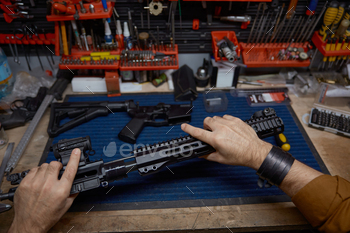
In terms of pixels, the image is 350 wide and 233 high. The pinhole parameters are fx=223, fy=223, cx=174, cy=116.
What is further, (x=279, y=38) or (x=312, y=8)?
(x=279, y=38)

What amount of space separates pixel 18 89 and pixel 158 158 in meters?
1.63

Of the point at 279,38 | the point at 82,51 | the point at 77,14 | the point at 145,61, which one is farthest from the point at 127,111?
the point at 279,38

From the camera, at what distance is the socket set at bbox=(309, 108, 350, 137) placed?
5.69ft

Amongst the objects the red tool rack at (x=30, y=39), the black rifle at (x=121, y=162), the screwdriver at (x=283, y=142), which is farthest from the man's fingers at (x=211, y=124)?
the red tool rack at (x=30, y=39)

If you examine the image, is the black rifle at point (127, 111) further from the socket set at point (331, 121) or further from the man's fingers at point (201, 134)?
the socket set at point (331, 121)

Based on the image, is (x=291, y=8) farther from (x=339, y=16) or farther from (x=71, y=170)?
(x=71, y=170)

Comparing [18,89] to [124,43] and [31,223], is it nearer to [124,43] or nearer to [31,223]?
[124,43]

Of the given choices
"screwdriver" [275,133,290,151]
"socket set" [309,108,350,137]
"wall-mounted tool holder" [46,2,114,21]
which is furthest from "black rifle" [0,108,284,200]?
"socket set" [309,108,350,137]

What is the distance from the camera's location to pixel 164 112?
1.83m

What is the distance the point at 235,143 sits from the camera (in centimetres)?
121

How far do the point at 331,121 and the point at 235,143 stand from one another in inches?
42.5

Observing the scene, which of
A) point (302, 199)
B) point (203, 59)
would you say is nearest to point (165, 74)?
point (203, 59)

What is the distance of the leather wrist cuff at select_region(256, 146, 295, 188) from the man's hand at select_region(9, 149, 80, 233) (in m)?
1.00

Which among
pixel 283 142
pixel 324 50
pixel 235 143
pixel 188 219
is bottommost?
pixel 188 219
